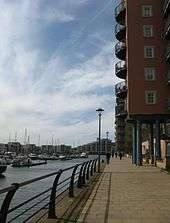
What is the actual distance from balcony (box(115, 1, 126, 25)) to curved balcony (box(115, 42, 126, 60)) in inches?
115

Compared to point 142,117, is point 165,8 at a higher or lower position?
higher

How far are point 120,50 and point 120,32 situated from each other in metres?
2.44

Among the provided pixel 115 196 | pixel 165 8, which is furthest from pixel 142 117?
pixel 115 196

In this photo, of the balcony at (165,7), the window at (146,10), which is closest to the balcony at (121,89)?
the window at (146,10)

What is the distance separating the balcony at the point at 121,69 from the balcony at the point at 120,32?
3410 mm

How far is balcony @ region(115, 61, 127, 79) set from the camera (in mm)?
55875

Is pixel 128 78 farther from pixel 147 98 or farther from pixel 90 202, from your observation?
pixel 90 202

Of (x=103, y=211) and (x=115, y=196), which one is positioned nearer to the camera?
(x=103, y=211)

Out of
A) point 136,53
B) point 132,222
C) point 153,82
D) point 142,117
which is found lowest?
point 132,222

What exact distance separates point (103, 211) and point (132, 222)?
83.1 inches

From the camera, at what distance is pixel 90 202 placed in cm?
1482

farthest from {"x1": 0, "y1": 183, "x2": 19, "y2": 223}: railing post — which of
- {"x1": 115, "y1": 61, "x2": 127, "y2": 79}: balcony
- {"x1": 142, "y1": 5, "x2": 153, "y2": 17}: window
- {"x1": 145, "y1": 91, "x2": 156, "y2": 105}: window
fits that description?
{"x1": 115, "y1": 61, "x2": 127, "y2": 79}: balcony

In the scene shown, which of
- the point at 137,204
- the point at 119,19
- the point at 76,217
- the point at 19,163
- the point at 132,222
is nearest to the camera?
the point at 132,222

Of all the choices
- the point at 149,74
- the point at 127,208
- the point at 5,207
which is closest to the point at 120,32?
the point at 149,74
